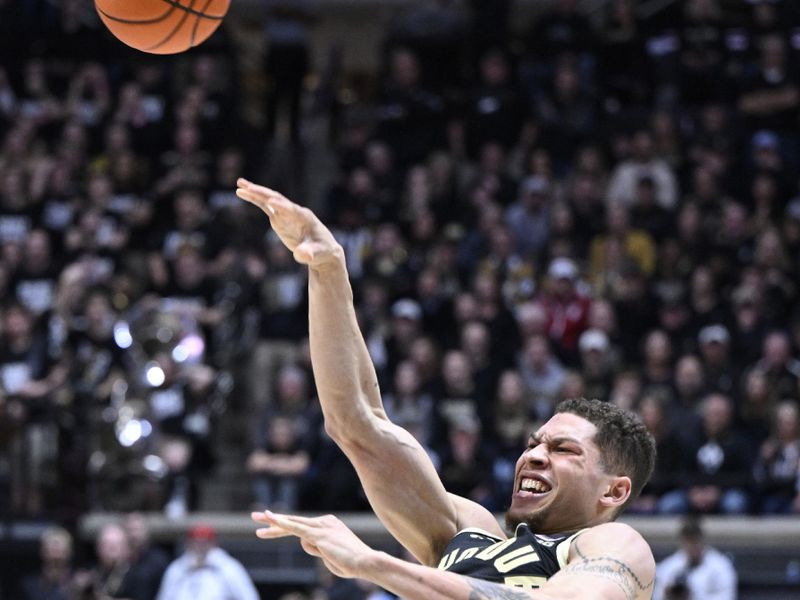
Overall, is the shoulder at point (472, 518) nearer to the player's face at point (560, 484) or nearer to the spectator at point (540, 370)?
the player's face at point (560, 484)

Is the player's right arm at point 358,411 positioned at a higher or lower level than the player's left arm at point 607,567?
higher

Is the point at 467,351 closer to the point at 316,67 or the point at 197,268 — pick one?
the point at 197,268

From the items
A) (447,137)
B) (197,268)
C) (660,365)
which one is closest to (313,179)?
(447,137)

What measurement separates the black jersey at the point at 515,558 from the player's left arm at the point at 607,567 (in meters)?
0.07

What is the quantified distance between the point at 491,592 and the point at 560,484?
68 centimetres

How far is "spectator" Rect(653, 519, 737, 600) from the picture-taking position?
10.9m

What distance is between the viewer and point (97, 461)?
13.1m

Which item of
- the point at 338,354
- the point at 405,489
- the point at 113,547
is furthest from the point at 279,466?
the point at 338,354

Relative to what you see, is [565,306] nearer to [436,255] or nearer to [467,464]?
[436,255]

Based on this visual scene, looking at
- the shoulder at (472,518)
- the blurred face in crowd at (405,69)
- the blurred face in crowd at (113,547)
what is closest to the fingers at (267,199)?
the shoulder at (472,518)

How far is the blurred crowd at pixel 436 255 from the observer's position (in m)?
12.6

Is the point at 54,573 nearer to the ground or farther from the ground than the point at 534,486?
nearer to the ground

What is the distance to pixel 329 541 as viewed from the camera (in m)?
3.75

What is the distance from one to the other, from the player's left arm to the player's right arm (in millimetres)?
543
